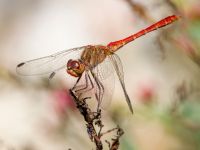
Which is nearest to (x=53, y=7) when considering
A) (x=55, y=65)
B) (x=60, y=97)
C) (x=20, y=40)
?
(x=20, y=40)

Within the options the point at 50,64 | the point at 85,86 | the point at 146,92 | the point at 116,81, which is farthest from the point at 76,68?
the point at 146,92

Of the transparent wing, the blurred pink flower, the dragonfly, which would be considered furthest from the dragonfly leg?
the blurred pink flower

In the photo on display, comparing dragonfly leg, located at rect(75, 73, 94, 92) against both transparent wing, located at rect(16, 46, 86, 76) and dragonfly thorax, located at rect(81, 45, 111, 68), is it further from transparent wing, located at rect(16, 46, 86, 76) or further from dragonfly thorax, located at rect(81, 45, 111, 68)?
transparent wing, located at rect(16, 46, 86, 76)

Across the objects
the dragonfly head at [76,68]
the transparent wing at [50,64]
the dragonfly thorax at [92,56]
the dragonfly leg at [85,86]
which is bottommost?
the dragonfly leg at [85,86]

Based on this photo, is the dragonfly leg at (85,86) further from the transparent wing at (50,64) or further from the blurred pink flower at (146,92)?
the blurred pink flower at (146,92)

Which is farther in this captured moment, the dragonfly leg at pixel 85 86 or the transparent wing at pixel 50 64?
the transparent wing at pixel 50 64

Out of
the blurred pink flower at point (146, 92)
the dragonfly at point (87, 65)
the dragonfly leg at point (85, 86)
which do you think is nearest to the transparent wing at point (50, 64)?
the dragonfly at point (87, 65)

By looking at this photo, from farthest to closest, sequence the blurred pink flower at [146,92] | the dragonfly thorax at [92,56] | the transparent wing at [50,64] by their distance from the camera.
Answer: the blurred pink flower at [146,92] < the transparent wing at [50,64] < the dragonfly thorax at [92,56]
